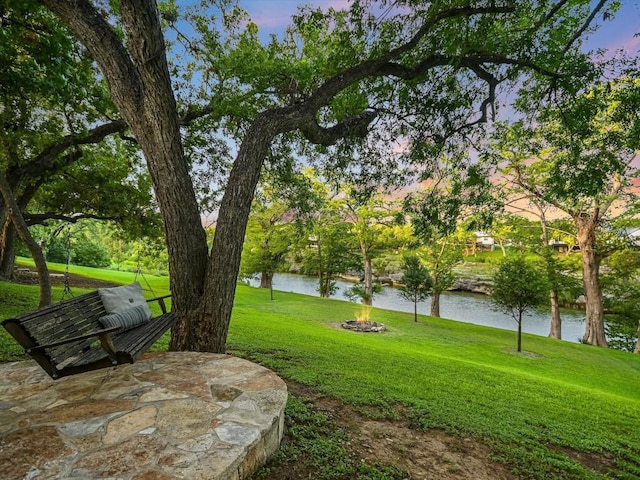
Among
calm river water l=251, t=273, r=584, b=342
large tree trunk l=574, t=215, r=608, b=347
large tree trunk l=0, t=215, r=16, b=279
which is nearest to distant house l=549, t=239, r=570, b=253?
large tree trunk l=574, t=215, r=608, b=347

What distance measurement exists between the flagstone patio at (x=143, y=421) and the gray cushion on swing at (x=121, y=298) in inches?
33.7

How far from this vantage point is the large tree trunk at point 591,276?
49.6 feet

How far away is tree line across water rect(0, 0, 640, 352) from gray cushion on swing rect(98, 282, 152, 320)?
833mm

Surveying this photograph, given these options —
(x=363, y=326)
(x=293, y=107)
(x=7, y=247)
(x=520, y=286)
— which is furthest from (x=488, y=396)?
(x=7, y=247)

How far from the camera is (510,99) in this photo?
5.54 m

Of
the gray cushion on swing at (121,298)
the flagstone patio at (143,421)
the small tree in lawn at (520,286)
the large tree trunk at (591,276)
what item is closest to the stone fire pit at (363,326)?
the small tree in lawn at (520,286)

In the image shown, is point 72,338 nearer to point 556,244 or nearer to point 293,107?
point 293,107

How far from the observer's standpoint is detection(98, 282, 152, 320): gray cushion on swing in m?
3.88

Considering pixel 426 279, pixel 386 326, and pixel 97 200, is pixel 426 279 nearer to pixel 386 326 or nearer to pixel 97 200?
pixel 386 326

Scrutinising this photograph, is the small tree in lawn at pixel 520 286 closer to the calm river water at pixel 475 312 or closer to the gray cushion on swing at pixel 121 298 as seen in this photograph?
the calm river water at pixel 475 312

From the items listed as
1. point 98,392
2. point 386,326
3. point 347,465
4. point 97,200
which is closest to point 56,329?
point 98,392

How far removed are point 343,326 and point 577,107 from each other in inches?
430

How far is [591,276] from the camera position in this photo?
598 inches

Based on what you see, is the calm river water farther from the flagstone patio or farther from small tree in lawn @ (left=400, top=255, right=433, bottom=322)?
the flagstone patio
